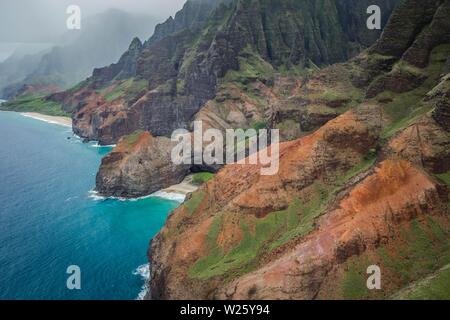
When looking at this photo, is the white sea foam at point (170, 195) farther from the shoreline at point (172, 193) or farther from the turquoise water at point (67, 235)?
the turquoise water at point (67, 235)

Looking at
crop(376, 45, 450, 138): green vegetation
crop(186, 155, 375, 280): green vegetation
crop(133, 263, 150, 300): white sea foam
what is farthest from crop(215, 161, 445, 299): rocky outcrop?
crop(133, 263, 150, 300): white sea foam

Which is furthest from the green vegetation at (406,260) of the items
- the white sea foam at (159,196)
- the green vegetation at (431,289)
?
the white sea foam at (159,196)

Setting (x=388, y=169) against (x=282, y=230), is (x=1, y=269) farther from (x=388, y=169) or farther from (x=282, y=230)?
(x=388, y=169)

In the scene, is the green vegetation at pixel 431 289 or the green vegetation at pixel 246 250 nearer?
the green vegetation at pixel 431 289

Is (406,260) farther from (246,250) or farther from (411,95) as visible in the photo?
(411,95)

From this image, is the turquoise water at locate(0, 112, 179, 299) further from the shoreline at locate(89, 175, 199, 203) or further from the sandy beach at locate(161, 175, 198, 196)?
the sandy beach at locate(161, 175, 198, 196)
